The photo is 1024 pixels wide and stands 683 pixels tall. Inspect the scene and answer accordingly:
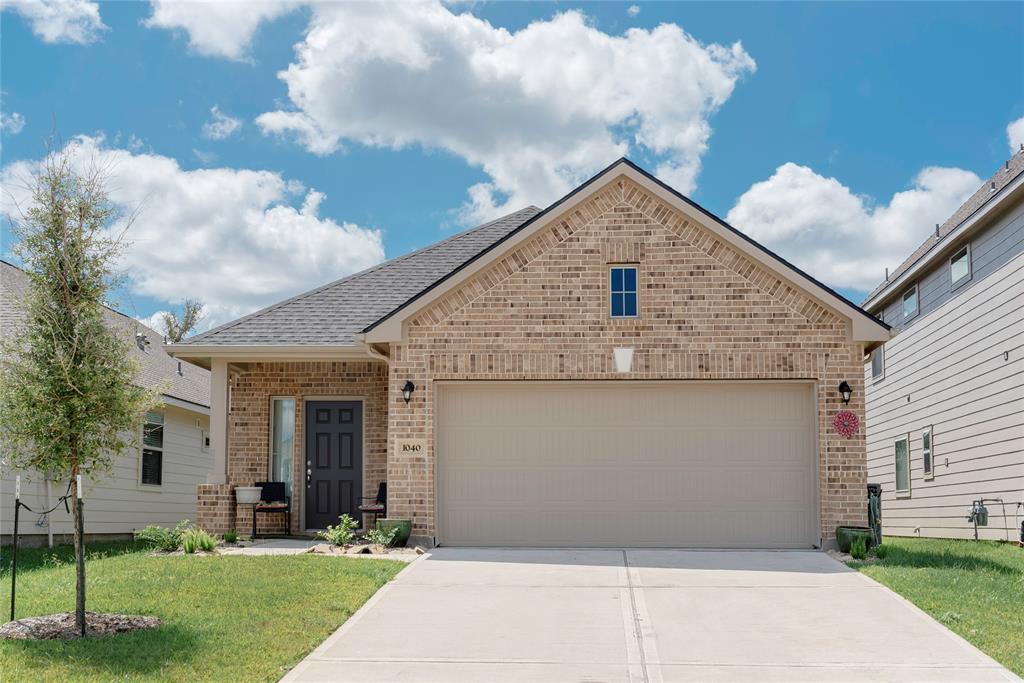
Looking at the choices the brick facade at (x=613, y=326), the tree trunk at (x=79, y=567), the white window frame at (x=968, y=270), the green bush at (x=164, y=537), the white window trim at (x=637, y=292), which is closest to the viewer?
the tree trunk at (x=79, y=567)

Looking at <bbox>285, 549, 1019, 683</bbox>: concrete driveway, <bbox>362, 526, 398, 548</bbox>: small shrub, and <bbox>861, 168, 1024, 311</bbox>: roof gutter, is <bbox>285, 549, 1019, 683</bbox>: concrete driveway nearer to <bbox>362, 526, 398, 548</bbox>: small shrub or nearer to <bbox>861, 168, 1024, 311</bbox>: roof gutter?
<bbox>362, 526, 398, 548</bbox>: small shrub

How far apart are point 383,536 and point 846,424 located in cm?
630

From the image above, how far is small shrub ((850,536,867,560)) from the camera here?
1310 cm

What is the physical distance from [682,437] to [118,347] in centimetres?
776

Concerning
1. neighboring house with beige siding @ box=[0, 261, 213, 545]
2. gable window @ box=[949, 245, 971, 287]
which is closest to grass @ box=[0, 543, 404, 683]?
neighboring house with beige siding @ box=[0, 261, 213, 545]

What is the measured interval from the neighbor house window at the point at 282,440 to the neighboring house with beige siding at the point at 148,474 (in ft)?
6.77

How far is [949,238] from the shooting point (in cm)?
1845

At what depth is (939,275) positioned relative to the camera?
19.8 meters

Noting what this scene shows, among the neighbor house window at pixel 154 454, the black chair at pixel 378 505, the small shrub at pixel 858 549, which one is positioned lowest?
the small shrub at pixel 858 549

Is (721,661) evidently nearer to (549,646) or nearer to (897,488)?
(549,646)

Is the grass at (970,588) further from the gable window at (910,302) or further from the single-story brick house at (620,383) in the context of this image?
the gable window at (910,302)

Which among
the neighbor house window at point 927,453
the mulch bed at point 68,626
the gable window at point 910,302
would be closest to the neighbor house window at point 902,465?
the neighbor house window at point 927,453

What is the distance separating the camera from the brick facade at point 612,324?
1421 cm

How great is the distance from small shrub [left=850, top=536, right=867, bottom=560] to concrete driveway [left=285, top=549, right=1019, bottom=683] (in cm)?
59
